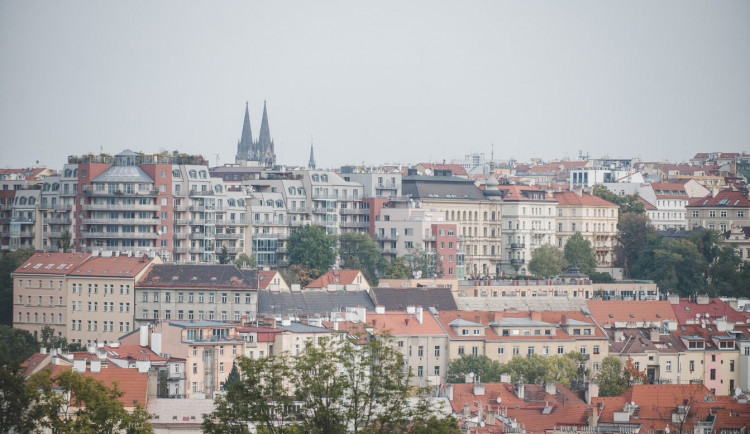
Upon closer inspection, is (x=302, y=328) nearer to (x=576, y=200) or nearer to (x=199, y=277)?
(x=199, y=277)

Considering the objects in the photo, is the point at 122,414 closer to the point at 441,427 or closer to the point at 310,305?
the point at 441,427

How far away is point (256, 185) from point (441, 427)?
9713 cm

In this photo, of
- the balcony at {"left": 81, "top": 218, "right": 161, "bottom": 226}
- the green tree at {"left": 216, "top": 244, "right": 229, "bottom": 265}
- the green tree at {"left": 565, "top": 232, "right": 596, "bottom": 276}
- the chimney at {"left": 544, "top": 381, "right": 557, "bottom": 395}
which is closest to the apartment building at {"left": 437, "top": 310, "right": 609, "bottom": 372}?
the chimney at {"left": 544, "top": 381, "right": 557, "bottom": 395}

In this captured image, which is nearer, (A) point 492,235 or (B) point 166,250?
(B) point 166,250

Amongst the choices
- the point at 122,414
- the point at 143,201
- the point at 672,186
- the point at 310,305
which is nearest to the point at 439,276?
the point at 143,201

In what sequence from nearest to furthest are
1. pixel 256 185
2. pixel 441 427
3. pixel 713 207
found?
pixel 441 427
pixel 256 185
pixel 713 207

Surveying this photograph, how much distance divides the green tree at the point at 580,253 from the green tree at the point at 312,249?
22206 millimetres

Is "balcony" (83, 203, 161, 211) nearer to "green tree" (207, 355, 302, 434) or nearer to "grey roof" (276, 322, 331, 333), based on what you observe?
"grey roof" (276, 322, 331, 333)

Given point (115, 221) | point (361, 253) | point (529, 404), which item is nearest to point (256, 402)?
point (529, 404)

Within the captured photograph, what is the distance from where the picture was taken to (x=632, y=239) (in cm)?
16800

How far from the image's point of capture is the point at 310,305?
118 metres

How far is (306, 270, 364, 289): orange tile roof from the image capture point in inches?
5039

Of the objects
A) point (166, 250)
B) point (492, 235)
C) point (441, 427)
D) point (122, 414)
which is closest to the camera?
point (441, 427)

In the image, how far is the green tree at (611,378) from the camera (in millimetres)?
98375
